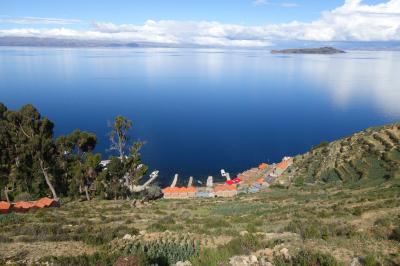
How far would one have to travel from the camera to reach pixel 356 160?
5088 centimetres

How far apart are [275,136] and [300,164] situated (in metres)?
58.8

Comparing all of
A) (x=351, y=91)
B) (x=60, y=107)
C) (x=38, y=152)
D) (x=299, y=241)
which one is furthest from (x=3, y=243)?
(x=351, y=91)

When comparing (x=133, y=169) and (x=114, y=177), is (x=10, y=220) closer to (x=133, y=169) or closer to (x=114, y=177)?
(x=114, y=177)

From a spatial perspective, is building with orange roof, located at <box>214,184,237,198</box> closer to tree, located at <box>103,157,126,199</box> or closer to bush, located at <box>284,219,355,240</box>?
tree, located at <box>103,157,126,199</box>

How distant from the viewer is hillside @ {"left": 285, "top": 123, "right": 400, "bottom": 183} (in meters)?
45.1

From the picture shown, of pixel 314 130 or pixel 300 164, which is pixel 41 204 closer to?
pixel 300 164

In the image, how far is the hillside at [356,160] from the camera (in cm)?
4506

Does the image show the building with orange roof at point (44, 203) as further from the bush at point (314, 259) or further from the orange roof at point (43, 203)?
the bush at point (314, 259)

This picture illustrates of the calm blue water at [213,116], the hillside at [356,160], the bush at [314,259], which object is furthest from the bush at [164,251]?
the calm blue water at [213,116]

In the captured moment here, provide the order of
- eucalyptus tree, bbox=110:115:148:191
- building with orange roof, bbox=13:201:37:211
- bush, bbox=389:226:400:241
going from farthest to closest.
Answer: eucalyptus tree, bbox=110:115:148:191 < building with orange roof, bbox=13:201:37:211 < bush, bbox=389:226:400:241

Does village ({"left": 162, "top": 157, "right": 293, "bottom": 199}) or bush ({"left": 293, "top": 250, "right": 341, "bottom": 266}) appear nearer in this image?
bush ({"left": 293, "top": 250, "right": 341, "bottom": 266})

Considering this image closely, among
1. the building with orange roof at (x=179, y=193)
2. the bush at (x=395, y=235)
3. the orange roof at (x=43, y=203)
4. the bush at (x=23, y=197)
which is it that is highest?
the bush at (x=395, y=235)

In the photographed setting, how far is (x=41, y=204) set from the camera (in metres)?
33.9

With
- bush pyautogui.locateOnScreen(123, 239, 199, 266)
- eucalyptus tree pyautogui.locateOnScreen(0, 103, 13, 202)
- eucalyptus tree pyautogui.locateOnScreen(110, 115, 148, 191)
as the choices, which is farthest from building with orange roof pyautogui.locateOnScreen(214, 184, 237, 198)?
bush pyautogui.locateOnScreen(123, 239, 199, 266)
